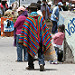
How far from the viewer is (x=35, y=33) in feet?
29.9

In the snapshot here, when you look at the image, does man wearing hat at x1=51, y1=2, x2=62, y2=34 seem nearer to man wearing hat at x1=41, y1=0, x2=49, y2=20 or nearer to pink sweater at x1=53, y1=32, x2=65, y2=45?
man wearing hat at x1=41, y1=0, x2=49, y2=20

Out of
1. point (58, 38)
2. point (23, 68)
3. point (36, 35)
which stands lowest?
point (23, 68)

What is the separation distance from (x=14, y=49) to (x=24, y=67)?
4.97 m

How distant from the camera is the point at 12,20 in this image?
771 inches

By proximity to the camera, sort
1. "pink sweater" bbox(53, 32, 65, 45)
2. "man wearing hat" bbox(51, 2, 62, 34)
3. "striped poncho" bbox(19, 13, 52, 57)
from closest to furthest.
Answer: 1. "striped poncho" bbox(19, 13, 52, 57)
2. "pink sweater" bbox(53, 32, 65, 45)
3. "man wearing hat" bbox(51, 2, 62, 34)

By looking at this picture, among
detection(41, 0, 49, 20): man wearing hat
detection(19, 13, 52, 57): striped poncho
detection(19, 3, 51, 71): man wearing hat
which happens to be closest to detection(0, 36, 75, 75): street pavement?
detection(19, 3, 51, 71): man wearing hat

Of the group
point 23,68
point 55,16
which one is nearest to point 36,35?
point 23,68

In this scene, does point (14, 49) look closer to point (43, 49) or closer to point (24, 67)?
point (24, 67)

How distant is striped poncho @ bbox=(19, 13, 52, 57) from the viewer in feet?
29.8

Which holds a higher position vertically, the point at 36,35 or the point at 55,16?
the point at 36,35

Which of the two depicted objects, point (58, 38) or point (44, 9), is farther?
point (44, 9)

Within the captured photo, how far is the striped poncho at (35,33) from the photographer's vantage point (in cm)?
908

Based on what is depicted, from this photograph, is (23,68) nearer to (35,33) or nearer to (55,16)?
(35,33)

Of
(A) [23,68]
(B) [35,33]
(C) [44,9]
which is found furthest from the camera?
(C) [44,9]
